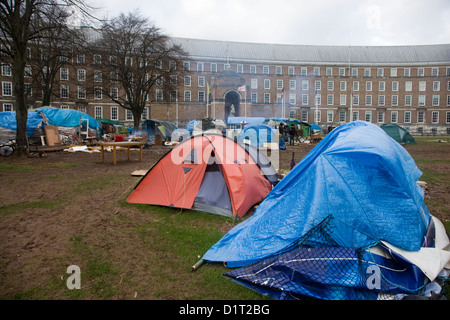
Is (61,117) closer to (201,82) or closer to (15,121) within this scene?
(15,121)

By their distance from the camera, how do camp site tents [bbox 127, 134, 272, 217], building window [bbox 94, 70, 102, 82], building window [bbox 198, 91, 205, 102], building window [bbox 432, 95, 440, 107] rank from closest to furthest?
camp site tents [bbox 127, 134, 272, 217]
building window [bbox 94, 70, 102, 82]
building window [bbox 198, 91, 205, 102]
building window [bbox 432, 95, 440, 107]

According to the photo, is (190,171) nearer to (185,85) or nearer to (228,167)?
(228,167)

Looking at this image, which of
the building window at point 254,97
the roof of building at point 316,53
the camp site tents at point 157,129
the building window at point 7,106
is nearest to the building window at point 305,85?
the roof of building at point 316,53

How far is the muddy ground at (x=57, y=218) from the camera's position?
11.5ft

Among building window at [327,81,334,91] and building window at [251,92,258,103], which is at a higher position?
building window at [327,81,334,91]

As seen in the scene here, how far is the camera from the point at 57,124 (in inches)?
866

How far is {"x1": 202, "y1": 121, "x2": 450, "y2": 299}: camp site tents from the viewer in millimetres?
2925

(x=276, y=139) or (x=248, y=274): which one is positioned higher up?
(x=276, y=139)

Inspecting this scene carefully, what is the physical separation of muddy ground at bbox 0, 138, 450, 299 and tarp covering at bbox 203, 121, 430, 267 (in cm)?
131

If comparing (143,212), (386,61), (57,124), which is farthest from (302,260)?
(386,61)

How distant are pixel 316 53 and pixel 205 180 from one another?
226 feet

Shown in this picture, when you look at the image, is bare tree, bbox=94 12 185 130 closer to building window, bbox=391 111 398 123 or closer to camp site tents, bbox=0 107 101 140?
camp site tents, bbox=0 107 101 140

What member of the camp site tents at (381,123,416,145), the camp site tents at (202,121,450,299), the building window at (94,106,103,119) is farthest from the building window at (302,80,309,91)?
the camp site tents at (202,121,450,299)

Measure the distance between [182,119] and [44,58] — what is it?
108 feet
